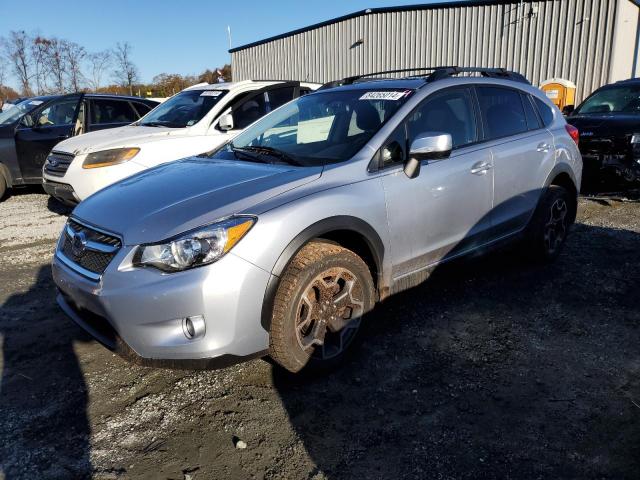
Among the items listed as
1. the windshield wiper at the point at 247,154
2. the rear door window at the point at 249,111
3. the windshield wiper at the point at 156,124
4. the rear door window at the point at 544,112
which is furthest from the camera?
the windshield wiper at the point at 156,124

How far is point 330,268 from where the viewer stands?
2.90m

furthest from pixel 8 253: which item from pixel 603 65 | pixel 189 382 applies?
pixel 603 65

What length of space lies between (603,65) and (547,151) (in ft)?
38.5

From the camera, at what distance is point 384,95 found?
3.69 metres

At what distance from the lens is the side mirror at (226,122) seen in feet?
19.2

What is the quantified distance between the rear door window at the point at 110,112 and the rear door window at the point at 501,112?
21.1 ft

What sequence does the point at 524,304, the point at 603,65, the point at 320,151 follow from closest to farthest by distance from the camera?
the point at 320,151
the point at 524,304
the point at 603,65

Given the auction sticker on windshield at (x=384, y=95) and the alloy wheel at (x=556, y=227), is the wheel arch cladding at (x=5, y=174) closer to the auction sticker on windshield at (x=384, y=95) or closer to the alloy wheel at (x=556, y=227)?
the auction sticker on windshield at (x=384, y=95)

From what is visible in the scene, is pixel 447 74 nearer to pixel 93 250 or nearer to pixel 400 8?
pixel 93 250

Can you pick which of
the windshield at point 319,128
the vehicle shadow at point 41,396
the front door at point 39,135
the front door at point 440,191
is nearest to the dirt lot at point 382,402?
the vehicle shadow at point 41,396

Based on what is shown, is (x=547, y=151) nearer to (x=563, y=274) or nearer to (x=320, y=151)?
(x=563, y=274)

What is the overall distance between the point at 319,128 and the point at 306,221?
4.12 ft

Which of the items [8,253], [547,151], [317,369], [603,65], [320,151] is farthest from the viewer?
[603,65]

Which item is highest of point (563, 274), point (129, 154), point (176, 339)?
point (129, 154)
